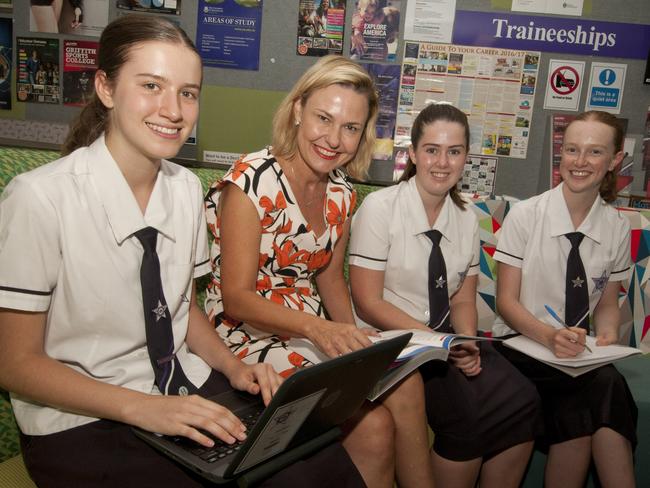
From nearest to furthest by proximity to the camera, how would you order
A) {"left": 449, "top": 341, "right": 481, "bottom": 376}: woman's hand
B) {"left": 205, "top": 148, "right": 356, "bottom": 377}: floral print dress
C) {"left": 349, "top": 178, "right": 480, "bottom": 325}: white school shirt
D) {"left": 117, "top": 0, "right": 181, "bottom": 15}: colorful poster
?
{"left": 205, "top": 148, "right": 356, "bottom": 377}: floral print dress → {"left": 449, "top": 341, "right": 481, "bottom": 376}: woman's hand → {"left": 349, "top": 178, "right": 480, "bottom": 325}: white school shirt → {"left": 117, "top": 0, "right": 181, "bottom": 15}: colorful poster

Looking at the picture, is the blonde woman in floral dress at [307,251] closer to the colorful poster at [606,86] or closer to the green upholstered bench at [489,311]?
the green upholstered bench at [489,311]

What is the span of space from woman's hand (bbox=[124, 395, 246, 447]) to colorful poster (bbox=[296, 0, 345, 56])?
65.4 inches

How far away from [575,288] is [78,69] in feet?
6.61

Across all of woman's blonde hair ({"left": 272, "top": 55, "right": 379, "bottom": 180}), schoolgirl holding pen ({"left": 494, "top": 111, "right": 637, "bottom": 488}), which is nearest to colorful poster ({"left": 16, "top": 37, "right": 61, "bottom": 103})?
woman's blonde hair ({"left": 272, "top": 55, "right": 379, "bottom": 180})

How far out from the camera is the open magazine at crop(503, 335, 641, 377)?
142 centimetres

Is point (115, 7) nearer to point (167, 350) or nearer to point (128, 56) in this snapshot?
point (128, 56)

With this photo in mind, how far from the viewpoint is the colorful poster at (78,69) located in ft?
7.60

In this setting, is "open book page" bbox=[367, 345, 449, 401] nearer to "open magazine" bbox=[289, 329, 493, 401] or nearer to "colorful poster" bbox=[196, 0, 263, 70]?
"open magazine" bbox=[289, 329, 493, 401]

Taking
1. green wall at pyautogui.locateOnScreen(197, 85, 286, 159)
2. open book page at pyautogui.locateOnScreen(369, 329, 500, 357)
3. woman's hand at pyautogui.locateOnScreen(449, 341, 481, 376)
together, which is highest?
green wall at pyautogui.locateOnScreen(197, 85, 286, 159)

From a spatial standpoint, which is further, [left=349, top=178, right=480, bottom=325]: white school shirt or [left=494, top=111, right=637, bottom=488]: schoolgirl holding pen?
[left=349, top=178, right=480, bottom=325]: white school shirt

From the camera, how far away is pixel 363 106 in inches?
58.1

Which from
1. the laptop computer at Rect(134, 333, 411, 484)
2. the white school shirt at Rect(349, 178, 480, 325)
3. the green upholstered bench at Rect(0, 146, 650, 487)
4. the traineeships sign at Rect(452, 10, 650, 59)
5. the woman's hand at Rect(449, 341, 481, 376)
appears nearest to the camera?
the laptop computer at Rect(134, 333, 411, 484)

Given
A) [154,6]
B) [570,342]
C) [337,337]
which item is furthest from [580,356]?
[154,6]

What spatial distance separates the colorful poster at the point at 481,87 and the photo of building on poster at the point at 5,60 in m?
1.59
